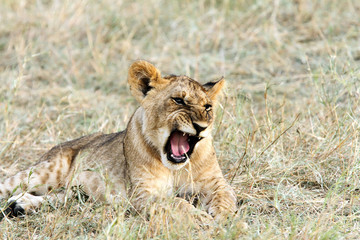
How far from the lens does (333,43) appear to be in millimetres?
7270

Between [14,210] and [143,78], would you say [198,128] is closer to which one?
[143,78]

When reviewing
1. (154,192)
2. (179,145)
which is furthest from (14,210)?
(179,145)

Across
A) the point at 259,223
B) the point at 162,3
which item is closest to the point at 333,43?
the point at 162,3

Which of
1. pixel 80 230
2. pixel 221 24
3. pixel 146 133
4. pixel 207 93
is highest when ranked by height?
pixel 221 24

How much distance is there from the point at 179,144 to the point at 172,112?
22cm

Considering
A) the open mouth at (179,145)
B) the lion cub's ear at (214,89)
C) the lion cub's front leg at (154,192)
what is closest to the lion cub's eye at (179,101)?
the open mouth at (179,145)

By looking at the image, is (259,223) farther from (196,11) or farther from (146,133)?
(196,11)

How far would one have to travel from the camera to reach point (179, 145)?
3.70 m

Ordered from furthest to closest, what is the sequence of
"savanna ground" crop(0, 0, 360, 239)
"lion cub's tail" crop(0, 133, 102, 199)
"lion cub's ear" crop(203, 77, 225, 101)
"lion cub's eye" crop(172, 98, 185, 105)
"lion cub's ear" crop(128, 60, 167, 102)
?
"lion cub's tail" crop(0, 133, 102, 199) < "lion cub's ear" crop(203, 77, 225, 101) < "lion cub's ear" crop(128, 60, 167, 102) < "lion cub's eye" crop(172, 98, 185, 105) < "savanna ground" crop(0, 0, 360, 239)

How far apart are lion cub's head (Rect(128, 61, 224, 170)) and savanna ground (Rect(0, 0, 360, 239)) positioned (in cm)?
48

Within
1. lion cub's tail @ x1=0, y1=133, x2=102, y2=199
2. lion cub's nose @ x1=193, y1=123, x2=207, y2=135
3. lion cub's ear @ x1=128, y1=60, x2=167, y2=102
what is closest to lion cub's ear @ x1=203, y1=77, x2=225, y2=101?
lion cub's ear @ x1=128, y1=60, x2=167, y2=102

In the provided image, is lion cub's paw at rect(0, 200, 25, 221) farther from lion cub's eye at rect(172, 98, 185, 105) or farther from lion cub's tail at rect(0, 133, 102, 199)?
lion cub's eye at rect(172, 98, 185, 105)

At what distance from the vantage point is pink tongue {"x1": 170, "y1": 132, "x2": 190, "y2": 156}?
12.1 feet

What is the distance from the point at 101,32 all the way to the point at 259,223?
17.4 ft
